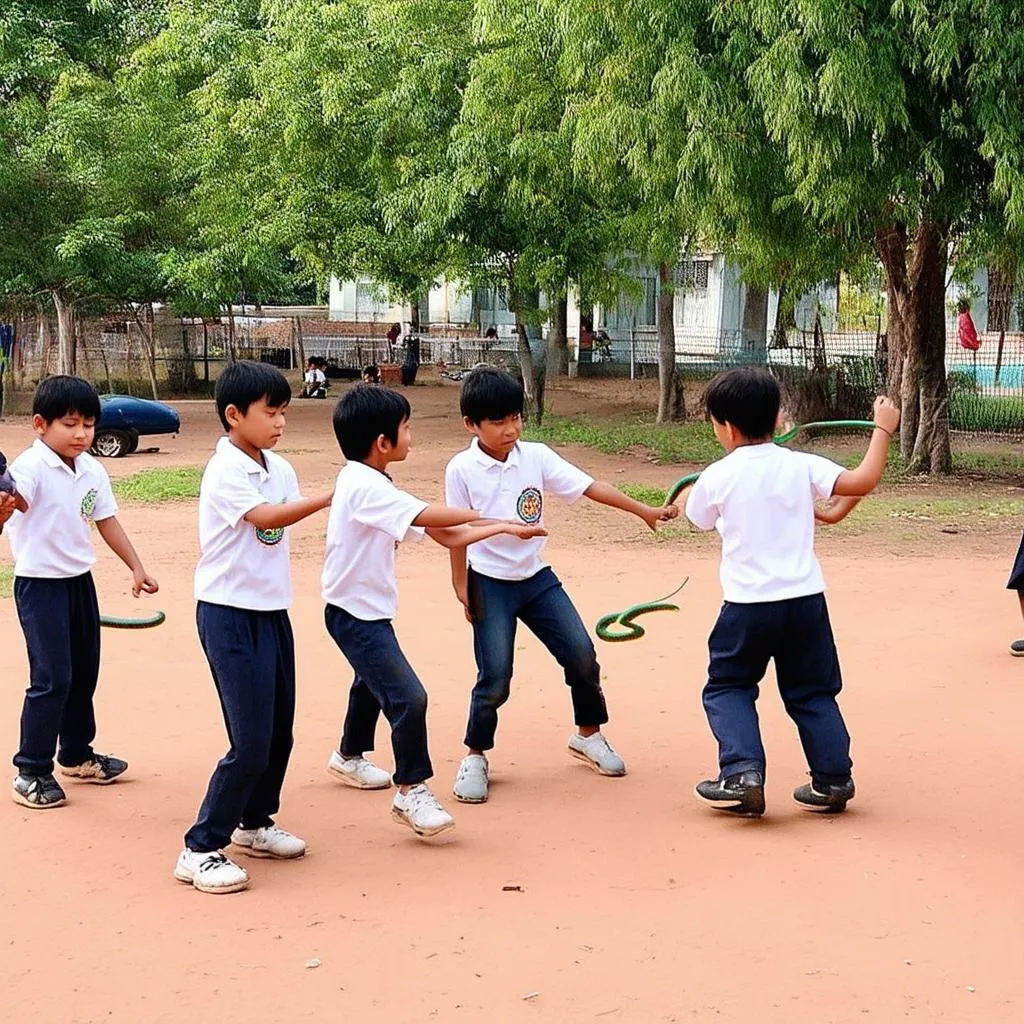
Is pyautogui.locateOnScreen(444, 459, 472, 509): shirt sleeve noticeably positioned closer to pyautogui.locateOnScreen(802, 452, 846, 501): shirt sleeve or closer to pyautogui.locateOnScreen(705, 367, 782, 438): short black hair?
pyautogui.locateOnScreen(705, 367, 782, 438): short black hair

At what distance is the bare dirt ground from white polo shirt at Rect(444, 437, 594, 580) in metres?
0.84

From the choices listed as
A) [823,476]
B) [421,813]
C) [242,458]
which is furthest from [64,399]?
[823,476]

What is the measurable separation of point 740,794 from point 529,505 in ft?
4.04

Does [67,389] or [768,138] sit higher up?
[768,138]

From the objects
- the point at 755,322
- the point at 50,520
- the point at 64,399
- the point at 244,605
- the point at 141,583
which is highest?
the point at 755,322

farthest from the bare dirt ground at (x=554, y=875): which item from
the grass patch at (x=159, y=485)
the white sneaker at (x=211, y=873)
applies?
the grass patch at (x=159, y=485)

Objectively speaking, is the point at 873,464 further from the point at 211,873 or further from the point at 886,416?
the point at 211,873

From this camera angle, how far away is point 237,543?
14.1 feet

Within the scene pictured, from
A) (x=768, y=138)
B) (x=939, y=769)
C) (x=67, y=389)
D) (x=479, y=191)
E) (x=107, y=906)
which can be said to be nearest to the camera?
(x=107, y=906)

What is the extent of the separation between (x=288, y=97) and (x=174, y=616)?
11.6 metres

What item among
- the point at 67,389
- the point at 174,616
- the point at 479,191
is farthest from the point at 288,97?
the point at 67,389

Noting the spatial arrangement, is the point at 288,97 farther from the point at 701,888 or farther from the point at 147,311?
the point at 701,888

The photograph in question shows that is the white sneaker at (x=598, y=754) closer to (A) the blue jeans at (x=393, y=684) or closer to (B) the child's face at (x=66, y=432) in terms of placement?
(A) the blue jeans at (x=393, y=684)

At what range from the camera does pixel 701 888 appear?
13.5 feet
